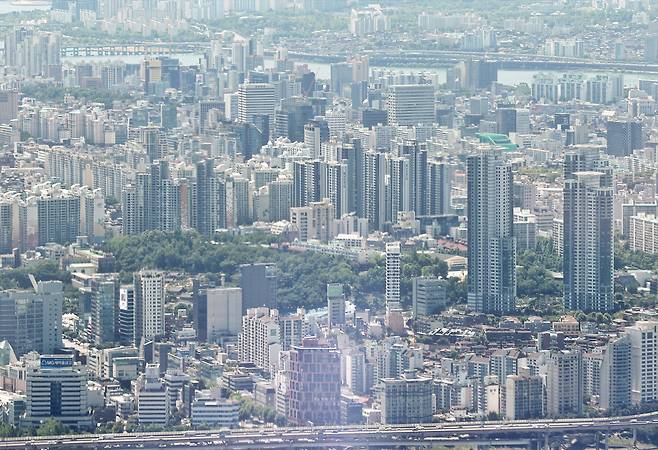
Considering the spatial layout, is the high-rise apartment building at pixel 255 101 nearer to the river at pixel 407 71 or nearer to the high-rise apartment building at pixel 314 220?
the river at pixel 407 71

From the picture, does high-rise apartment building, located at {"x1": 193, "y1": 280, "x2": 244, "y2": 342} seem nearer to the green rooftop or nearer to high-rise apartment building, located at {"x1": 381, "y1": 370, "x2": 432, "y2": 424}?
high-rise apartment building, located at {"x1": 381, "y1": 370, "x2": 432, "y2": 424}

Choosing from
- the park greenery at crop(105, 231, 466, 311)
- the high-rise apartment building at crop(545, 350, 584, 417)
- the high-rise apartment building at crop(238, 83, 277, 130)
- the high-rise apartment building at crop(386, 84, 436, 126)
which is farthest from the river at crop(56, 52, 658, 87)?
the high-rise apartment building at crop(545, 350, 584, 417)

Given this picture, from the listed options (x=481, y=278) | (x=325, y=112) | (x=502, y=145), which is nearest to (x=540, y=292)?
(x=481, y=278)

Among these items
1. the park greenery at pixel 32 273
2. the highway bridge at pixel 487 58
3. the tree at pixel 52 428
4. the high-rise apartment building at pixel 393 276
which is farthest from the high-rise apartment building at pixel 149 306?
the highway bridge at pixel 487 58

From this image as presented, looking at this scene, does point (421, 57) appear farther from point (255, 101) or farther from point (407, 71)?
point (255, 101)

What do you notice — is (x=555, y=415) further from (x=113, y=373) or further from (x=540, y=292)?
(x=540, y=292)

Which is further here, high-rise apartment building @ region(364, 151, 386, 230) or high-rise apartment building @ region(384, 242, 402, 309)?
high-rise apartment building @ region(364, 151, 386, 230)
